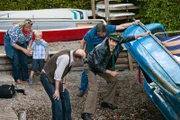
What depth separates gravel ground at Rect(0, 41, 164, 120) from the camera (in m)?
9.18

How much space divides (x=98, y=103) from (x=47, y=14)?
18.3 feet

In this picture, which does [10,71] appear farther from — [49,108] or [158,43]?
[158,43]

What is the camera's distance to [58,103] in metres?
8.19

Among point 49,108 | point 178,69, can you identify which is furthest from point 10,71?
point 178,69

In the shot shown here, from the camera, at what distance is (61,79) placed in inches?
317

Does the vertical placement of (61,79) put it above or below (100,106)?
above

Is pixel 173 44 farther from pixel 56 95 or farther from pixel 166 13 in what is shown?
pixel 166 13

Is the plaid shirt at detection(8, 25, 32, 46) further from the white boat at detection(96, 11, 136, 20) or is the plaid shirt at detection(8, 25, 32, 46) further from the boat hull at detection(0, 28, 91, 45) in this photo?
the white boat at detection(96, 11, 136, 20)

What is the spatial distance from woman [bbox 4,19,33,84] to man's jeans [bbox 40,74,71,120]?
247 cm

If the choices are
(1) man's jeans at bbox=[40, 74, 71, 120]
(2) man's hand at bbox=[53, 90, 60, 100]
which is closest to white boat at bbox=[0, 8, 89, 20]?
(1) man's jeans at bbox=[40, 74, 71, 120]

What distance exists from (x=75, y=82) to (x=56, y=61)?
3.14 metres

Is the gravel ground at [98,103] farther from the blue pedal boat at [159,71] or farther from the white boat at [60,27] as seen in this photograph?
the white boat at [60,27]

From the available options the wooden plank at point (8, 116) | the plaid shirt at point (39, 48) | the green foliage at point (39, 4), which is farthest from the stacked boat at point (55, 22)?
the wooden plank at point (8, 116)

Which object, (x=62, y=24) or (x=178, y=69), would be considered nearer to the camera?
(x=178, y=69)
